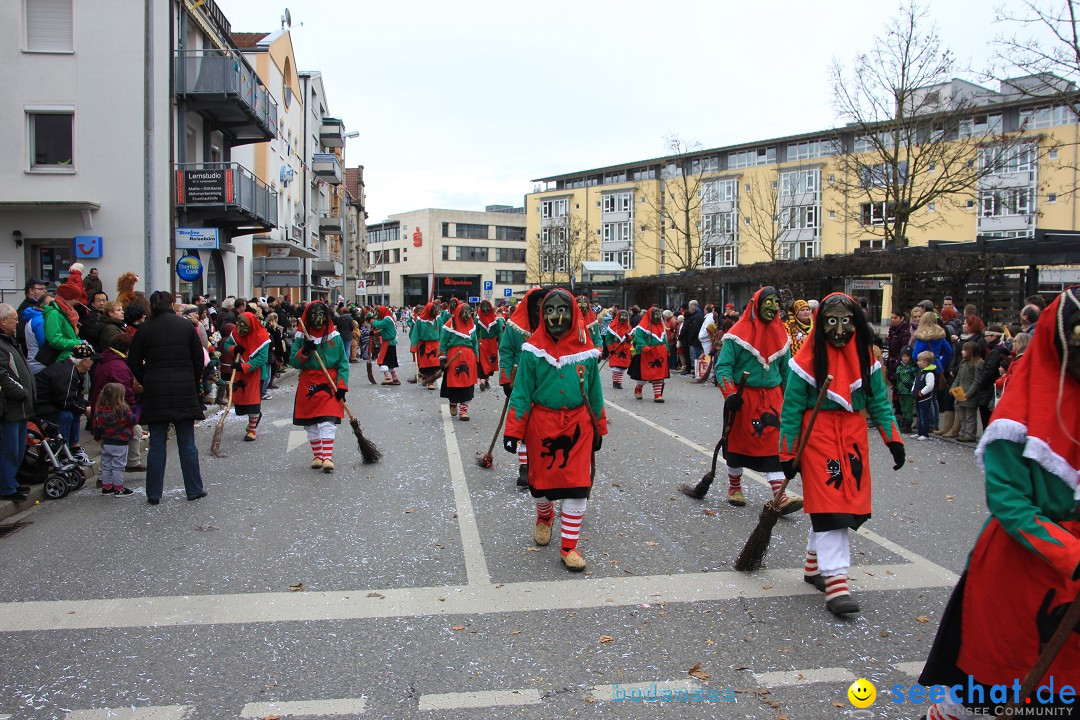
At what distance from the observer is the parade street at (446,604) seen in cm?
383

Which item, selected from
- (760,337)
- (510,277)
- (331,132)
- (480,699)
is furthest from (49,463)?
(510,277)

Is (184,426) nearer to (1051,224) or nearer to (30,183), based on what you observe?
(30,183)

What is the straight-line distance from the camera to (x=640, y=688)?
12.8ft

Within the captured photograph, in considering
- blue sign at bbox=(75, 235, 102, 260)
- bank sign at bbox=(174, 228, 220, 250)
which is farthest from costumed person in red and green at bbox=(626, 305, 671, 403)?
blue sign at bbox=(75, 235, 102, 260)

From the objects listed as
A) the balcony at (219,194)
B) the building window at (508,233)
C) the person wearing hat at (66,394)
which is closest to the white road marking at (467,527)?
the person wearing hat at (66,394)

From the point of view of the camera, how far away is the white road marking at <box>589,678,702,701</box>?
151 inches

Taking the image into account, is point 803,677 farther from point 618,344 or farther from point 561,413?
point 618,344

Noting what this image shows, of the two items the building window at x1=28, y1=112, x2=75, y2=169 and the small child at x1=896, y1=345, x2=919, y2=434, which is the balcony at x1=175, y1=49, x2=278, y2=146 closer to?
the building window at x1=28, y1=112, x2=75, y2=169

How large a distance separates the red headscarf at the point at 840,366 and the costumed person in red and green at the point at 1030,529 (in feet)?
6.67

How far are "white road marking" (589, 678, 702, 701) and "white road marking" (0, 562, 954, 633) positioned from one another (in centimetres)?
103

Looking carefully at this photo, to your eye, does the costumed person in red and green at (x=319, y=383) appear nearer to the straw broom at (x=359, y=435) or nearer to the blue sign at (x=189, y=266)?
the straw broom at (x=359, y=435)

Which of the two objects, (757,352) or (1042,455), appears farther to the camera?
(757,352)

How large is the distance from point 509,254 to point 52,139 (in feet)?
267

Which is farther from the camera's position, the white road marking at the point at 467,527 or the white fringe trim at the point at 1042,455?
the white road marking at the point at 467,527
